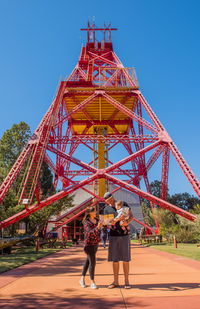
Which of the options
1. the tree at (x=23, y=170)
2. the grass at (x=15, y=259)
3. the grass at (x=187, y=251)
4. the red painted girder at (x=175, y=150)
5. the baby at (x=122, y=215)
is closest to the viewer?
the baby at (x=122, y=215)

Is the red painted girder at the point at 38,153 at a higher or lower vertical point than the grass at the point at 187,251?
higher

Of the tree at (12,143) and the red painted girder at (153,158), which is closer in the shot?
the red painted girder at (153,158)

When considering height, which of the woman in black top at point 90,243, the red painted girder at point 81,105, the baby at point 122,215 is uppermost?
the red painted girder at point 81,105

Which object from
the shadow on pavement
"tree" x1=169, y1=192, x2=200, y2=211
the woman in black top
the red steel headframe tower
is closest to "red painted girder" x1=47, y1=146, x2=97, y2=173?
the red steel headframe tower

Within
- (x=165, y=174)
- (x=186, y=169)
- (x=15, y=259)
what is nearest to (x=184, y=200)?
(x=165, y=174)

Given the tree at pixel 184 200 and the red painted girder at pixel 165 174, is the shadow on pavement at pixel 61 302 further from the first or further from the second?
the tree at pixel 184 200

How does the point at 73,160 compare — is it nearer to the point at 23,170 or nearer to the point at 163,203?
the point at 163,203

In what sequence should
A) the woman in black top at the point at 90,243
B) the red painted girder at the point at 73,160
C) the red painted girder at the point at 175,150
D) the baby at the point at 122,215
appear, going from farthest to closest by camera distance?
the red painted girder at the point at 73,160 → the red painted girder at the point at 175,150 → the woman in black top at the point at 90,243 → the baby at the point at 122,215

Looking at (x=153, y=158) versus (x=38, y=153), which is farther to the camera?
(x=153, y=158)

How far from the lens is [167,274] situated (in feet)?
21.9

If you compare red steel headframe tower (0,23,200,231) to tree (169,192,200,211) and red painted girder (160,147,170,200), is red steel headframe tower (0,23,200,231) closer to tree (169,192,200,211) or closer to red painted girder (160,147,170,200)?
red painted girder (160,147,170,200)

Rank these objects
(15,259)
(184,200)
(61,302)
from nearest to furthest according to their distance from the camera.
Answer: (61,302)
(15,259)
(184,200)

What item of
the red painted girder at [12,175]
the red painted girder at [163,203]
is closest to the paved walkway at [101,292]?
the red painted girder at [12,175]

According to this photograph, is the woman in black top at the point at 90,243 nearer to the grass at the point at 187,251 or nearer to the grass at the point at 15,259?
the grass at the point at 15,259
